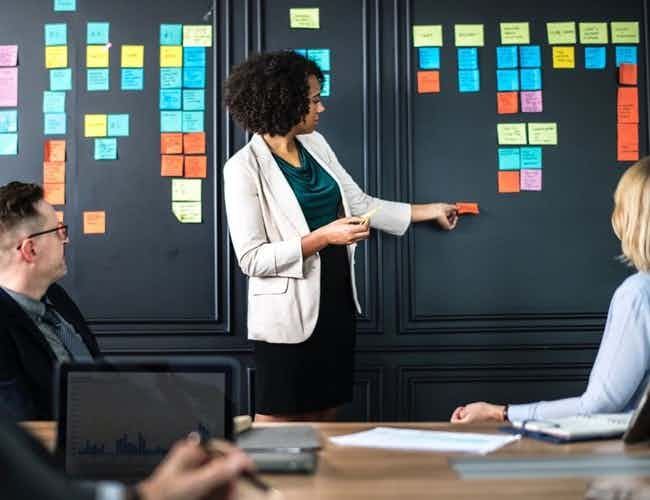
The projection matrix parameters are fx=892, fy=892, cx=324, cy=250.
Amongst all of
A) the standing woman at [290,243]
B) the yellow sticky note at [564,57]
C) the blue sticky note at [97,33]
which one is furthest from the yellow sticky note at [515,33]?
the blue sticky note at [97,33]

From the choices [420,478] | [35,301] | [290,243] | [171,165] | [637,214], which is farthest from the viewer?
[171,165]

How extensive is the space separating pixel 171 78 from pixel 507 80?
4.60 ft

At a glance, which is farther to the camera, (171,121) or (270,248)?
(171,121)

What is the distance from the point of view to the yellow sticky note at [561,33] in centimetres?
376

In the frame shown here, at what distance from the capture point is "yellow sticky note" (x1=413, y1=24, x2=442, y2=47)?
373 cm

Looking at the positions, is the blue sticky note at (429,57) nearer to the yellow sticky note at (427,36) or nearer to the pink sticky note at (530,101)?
the yellow sticky note at (427,36)

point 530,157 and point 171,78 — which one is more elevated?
point 171,78

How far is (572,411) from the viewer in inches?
76.4

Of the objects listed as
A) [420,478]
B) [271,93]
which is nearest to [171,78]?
[271,93]

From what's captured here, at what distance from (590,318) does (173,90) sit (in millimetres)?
Answer: 1986

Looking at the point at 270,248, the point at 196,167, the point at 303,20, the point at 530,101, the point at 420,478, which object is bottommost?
the point at 420,478

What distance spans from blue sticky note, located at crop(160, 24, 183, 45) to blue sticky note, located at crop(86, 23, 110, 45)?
231mm

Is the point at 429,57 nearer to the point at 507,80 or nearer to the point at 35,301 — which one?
the point at 507,80

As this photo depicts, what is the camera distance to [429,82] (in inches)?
147
